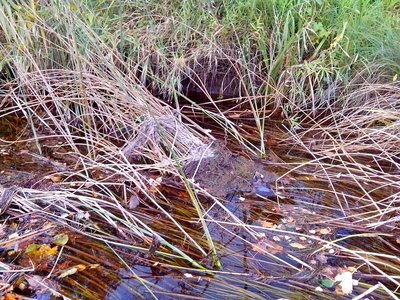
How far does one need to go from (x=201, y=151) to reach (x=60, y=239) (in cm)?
90

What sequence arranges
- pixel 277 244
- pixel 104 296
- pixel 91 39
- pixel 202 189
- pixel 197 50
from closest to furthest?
pixel 104 296, pixel 277 244, pixel 202 189, pixel 91 39, pixel 197 50

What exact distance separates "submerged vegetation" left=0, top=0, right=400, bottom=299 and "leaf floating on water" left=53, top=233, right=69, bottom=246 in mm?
16

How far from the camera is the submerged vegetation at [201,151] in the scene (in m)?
1.63

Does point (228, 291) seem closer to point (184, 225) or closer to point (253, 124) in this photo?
point (184, 225)

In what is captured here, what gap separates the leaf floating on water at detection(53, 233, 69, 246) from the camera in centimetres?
170

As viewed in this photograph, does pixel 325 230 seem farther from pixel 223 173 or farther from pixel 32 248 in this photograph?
pixel 32 248

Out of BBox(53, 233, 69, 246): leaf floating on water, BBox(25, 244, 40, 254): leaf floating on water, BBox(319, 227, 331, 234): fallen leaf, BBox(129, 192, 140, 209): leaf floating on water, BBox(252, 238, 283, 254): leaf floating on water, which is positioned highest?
BBox(25, 244, 40, 254): leaf floating on water

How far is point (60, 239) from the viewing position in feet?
5.64

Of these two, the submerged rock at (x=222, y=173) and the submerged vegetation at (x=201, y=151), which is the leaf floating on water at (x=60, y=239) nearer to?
the submerged vegetation at (x=201, y=151)

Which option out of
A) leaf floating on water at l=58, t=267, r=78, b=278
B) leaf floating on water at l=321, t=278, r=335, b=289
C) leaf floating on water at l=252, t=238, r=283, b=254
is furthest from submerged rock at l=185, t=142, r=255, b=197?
leaf floating on water at l=58, t=267, r=78, b=278

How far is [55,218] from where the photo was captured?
181cm

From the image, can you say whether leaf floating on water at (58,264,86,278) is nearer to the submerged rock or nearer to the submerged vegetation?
the submerged vegetation

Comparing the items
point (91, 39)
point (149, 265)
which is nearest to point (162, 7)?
point (91, 39)

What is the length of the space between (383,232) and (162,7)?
2345mm
